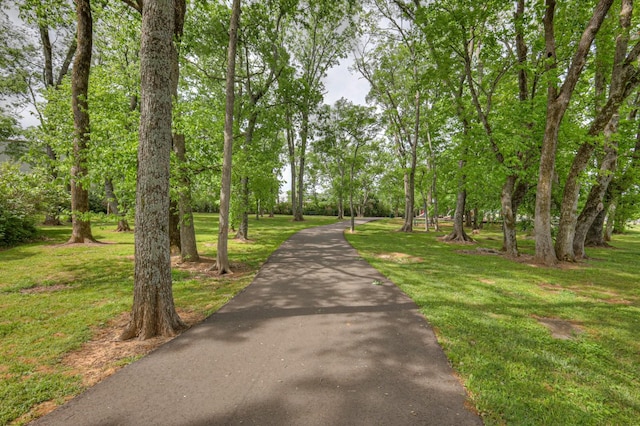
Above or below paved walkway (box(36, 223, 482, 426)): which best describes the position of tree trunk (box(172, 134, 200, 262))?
above

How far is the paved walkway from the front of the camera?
273 centimetres

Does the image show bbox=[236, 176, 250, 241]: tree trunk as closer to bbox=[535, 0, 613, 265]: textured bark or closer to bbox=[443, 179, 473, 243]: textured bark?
bbox=[535, 0, 613, 265]: textured bark

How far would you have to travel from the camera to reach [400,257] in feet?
38.5

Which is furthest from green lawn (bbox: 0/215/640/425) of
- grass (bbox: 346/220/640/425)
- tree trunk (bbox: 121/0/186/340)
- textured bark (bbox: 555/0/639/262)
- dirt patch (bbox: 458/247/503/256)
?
dirt patch (bbox: 458/247/503/256)

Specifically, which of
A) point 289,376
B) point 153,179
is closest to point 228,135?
point 153,179

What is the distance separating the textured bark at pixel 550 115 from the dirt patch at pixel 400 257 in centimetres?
505

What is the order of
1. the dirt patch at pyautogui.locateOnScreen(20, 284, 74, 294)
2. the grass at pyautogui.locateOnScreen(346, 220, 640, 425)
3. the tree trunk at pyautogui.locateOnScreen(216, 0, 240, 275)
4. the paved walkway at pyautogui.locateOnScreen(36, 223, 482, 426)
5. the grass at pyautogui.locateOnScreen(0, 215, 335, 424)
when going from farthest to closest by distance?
the tree trunk at pyautogui.locateOnScreen(216, 0, 240, 275), the dirt patch at pyautogui.locateOnScreen(20, 284, 74, 294), the grass at pyautogui.locateOnScreen(0, 215, 335, 424), the grass at pyautogui.locateOnScreen(346, 220, 640, 425), the paved walkway at pyautogui.locateOnScreen(36, 223, 482, 426)

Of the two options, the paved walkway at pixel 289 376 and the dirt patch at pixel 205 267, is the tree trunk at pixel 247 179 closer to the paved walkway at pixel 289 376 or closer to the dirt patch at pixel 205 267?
the dirt patch at pixel 205 267

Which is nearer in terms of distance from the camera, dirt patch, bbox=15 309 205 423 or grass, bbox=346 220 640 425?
grass, bbox=346 220 640 425

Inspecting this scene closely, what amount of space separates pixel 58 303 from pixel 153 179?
14.3ft

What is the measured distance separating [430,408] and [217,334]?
11.5 ft

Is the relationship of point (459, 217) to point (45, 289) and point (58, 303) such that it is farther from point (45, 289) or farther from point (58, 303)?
point (45, 289)

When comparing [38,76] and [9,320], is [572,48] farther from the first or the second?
[38,76]

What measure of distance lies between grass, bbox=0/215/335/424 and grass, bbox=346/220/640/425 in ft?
16.3
